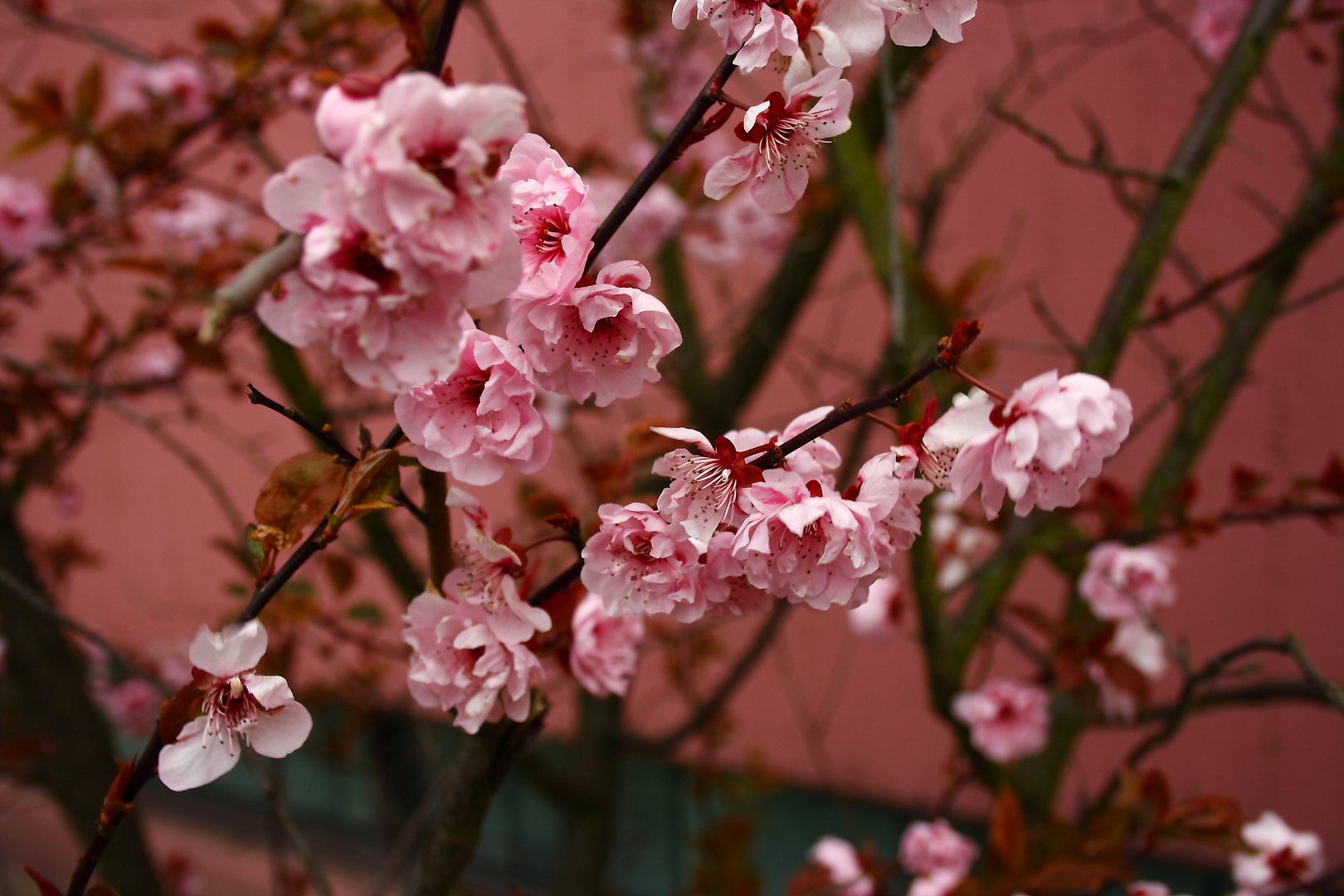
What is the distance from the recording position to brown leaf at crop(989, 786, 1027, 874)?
28.3 inches

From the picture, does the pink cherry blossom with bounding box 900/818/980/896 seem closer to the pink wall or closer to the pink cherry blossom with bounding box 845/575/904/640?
the pink cherry blossom with bounding box 845/575/904/640

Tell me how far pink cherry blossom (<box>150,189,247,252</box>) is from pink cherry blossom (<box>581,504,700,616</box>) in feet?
4.20

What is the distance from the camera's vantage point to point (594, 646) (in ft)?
1.65

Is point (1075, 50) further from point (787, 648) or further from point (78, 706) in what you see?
point (78, 706)

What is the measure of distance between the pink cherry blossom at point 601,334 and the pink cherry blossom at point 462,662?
0.12m

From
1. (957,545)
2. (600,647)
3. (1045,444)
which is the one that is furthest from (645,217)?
(1045,444)

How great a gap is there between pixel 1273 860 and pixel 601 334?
0.80 metres

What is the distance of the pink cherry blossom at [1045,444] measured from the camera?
1.11ft

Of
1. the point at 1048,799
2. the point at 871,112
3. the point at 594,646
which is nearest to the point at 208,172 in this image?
the point at 871,112

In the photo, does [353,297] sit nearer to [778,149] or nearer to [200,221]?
[778,149]

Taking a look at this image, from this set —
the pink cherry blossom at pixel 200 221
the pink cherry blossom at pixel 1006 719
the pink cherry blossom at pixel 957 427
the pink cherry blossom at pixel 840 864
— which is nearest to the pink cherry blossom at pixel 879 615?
the pink cherry blossom at pixel 1006 719

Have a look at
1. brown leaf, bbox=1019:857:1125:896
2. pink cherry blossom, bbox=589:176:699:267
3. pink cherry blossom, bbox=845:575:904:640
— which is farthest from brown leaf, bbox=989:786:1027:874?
pink cherry blossom, bbox=589:176:699:267

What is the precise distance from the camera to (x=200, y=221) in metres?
1.46

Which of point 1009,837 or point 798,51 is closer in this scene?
point 798,51
